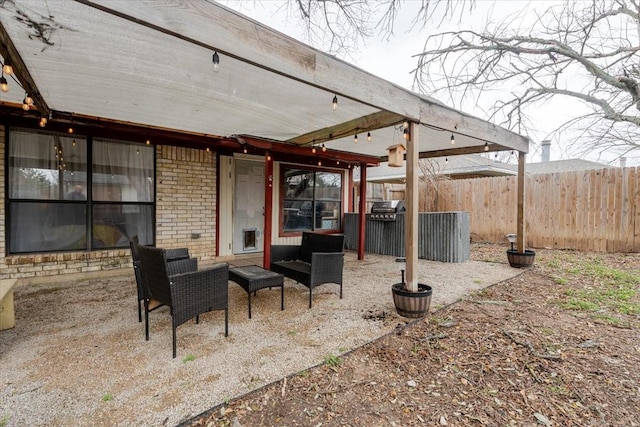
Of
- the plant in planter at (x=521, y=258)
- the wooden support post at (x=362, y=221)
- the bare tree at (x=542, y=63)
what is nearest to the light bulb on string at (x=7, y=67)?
the bare tree at (x=542, y=63)

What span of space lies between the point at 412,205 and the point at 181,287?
96.9 inches

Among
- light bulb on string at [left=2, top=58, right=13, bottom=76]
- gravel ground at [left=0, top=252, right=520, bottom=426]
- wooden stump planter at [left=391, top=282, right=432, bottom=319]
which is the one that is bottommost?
gravel ground at [left=0, top=252, right=520, bottom=426]

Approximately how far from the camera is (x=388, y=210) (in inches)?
279


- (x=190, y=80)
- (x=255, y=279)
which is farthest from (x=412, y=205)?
(x=190, y=80)

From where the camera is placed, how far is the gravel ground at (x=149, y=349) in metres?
1.77

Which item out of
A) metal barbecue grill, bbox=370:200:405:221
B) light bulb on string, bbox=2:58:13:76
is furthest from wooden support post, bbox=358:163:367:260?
light bulb on string, bbox=2:58:13:76

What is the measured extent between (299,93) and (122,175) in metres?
3.71

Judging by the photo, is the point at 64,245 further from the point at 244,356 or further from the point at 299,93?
the point at 299,93

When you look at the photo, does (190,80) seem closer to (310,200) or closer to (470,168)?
(310,200)

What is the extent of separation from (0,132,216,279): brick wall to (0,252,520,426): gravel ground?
359mm

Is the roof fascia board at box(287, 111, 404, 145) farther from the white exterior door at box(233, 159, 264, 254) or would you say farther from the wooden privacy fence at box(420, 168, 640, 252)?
the wooden privacy fence at box(420, 168, 640, 252)

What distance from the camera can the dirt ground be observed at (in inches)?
69.4

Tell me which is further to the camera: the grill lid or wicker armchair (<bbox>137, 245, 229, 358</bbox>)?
the grill lid

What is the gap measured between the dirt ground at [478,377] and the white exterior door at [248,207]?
13.6 feet
